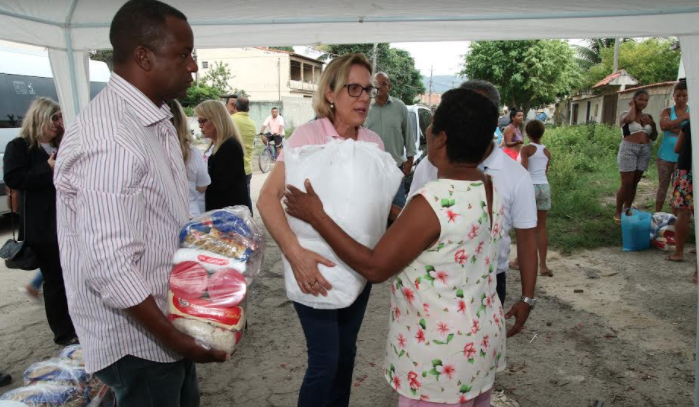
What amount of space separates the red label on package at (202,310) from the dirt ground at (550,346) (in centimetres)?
169

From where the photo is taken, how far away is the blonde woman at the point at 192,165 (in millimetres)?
3273

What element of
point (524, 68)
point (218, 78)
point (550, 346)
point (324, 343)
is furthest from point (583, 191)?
point (218, 78)

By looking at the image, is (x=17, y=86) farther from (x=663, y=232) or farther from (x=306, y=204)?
(x=663, y=232)

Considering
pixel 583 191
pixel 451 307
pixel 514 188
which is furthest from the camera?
pixel 583 191

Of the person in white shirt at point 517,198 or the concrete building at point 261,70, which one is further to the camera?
the concrete building at point 261,70

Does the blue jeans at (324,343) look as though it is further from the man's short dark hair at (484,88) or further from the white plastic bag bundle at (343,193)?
the man's short dark hair at (484,88)

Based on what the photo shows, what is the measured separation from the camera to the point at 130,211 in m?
1.22

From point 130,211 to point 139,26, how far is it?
0.52 metres

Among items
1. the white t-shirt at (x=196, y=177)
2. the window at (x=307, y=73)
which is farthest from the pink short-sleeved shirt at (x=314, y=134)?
the window at (x=307, y=73)

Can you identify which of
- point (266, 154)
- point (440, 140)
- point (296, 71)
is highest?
point (296, 71)

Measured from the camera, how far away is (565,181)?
32.2 feet

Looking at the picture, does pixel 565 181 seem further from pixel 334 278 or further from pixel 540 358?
pixel 334 278

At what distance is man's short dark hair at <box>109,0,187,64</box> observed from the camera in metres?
1.30

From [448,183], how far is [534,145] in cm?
406
